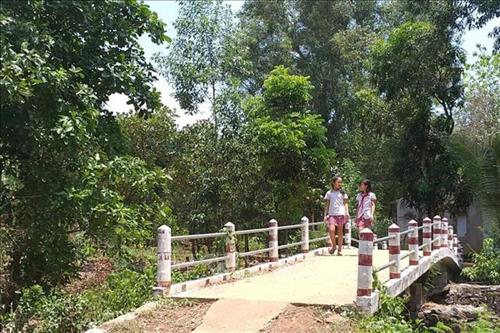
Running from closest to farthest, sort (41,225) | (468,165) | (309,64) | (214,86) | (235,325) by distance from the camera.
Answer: (235,325), (41,225), (468,165), (214,86), (309,64)

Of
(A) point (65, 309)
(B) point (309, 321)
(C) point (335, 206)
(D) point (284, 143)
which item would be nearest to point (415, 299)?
A: (C) point (335, 206)

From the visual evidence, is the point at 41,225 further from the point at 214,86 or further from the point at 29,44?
the point at 214,86

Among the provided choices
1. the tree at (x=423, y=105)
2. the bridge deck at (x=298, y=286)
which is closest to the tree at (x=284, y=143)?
the bridge deck at (x=298, y=286)

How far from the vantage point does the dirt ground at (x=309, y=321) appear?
22.8ft

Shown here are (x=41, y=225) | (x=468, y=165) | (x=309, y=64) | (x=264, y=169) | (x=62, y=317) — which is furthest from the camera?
(x=309, y=64)

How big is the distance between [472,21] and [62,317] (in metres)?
18.5

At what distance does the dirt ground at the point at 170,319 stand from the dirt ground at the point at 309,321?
1.02 m

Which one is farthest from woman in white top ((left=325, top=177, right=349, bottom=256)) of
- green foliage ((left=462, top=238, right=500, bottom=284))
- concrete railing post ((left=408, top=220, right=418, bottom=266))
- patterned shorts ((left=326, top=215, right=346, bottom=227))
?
green foliage ((left=462, top=238, right=500, bottom=284))

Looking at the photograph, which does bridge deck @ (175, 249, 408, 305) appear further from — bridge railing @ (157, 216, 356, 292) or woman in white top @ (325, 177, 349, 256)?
woman in white top @ (325, 177, 349, 256)

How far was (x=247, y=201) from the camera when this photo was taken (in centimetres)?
1830

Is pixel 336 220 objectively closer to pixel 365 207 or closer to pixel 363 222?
pixel 363 222

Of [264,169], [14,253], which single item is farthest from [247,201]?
[14,253]

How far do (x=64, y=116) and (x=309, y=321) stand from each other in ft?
12.6

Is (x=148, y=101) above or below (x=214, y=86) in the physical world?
below
